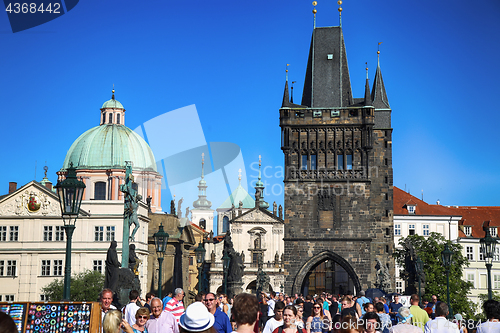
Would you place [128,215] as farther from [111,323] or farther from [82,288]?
[82,288]

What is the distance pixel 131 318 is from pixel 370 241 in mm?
40764

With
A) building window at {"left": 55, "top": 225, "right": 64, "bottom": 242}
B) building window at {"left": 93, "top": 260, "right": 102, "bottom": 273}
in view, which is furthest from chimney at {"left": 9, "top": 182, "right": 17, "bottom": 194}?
building window at {"left": 93, "top": 260, "right": 102, "bottom": 273}

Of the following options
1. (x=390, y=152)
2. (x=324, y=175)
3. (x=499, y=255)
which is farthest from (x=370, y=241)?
(x=499, y=255)

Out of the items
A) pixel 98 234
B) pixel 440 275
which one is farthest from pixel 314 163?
pixel 98 234

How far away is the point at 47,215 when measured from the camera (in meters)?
47.5

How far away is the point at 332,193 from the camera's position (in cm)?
4928

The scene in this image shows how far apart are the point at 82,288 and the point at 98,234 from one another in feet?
23.0

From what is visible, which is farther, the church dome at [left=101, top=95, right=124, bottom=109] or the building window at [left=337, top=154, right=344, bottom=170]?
the church dome at [left=101, top=95, right=124, bottom=109]

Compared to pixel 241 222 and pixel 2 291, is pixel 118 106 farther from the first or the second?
pixel 2 291

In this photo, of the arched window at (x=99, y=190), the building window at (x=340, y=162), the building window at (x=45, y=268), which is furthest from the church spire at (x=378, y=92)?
the building window at (x=45, y=268)

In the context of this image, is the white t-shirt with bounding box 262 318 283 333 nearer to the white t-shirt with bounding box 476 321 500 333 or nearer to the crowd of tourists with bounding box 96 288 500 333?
the crowd of tourists with bounding box 96 288 500 333

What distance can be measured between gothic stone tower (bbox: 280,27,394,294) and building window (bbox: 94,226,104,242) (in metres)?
13.0

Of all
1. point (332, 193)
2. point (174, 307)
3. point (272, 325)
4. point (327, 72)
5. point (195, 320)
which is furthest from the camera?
point (327, 72)

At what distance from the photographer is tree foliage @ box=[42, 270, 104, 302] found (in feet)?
134
